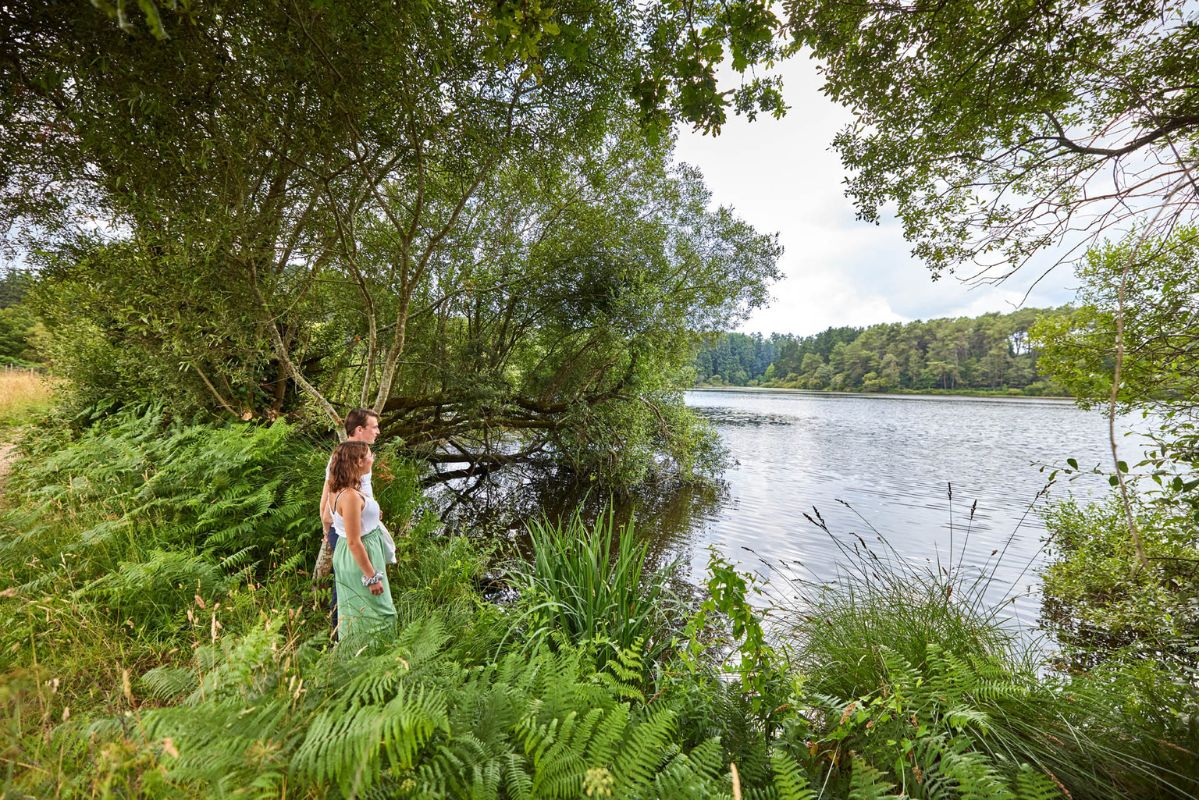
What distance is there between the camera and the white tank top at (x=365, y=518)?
3410mm

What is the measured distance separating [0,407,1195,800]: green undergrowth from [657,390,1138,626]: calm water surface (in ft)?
4.63

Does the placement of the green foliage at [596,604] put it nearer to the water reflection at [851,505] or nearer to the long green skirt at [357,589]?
the long green skirt at [357,589]

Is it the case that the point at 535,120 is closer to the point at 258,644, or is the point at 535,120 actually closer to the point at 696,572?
the point at 258,644

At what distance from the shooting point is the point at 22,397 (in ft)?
36.6

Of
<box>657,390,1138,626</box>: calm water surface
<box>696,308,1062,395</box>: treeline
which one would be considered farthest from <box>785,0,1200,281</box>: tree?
<box>696,308,1062,395</box>: treeline

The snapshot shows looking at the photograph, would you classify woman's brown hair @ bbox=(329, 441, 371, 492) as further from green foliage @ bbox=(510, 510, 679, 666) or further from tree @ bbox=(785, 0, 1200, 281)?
tree @ bbox=(785, 0, 1200, 281)

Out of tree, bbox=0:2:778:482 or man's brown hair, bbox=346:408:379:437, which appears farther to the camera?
man's brown hair, bbox=346:408:379:437

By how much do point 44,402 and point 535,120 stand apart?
1320cm

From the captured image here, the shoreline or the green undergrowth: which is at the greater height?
the shoreline

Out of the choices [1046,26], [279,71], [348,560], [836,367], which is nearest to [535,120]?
[279,71]

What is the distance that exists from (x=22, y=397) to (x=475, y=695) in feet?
55.7

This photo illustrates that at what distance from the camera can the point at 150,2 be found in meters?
1.11

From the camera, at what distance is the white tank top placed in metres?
3.41

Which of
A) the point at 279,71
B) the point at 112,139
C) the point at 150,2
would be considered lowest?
the point at 150,2
